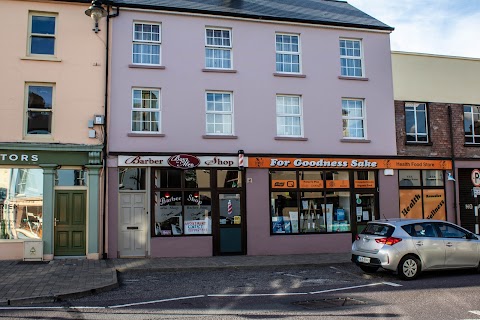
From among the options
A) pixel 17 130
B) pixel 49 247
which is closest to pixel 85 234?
pixel 49 247

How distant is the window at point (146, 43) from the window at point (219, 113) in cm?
232

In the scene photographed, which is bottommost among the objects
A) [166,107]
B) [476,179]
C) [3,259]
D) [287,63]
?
[3,259]

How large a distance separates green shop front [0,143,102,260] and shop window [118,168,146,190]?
0.74 meters

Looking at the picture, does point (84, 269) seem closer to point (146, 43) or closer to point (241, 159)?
point (241, 159)

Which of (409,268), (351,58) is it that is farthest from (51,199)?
(351,58)

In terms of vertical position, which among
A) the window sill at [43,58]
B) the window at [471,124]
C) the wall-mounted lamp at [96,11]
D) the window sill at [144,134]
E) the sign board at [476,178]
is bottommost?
the sign board at [476,178]

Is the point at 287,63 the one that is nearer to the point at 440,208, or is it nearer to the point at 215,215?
the point at 215,215

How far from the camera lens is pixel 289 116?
17.8m

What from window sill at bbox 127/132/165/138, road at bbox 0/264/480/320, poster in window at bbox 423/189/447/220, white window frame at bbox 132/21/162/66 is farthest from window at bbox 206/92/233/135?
poster in window at bbox 423/189/447/220

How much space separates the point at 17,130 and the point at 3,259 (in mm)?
3992

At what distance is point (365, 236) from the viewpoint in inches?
490

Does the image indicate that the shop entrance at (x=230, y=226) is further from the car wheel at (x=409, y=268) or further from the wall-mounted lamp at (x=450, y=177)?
the wall-mounted lamp at (x=450, y=177)

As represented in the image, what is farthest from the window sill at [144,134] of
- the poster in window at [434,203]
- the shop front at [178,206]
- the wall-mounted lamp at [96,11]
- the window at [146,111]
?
the poster in window at [434,203]

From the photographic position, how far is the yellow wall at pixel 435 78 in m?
19.0
